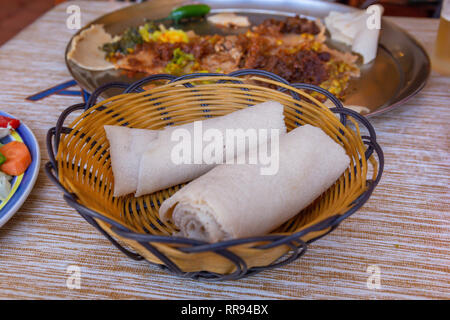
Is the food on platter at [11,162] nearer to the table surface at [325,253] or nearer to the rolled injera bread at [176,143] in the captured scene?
the table surface at [325,253]

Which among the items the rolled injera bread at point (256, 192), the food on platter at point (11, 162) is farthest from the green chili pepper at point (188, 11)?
the rolled injera bread at point (256, 192)

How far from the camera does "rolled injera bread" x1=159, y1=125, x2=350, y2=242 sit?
2.31ft

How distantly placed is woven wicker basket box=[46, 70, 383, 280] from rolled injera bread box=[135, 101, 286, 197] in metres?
0.05

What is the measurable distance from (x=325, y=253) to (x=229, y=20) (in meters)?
1.44

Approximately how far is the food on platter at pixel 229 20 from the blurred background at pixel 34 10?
5.07ft

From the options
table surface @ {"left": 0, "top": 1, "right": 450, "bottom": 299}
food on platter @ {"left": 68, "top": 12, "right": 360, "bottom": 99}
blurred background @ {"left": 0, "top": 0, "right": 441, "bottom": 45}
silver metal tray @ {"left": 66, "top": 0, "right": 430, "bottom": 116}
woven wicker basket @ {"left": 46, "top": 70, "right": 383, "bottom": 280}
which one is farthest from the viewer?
blurred background @ {"left": 0, "top": 0, "right": 441, "bottom": 45}

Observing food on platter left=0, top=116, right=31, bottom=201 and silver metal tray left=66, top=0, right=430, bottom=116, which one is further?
silver metal tray left=66, top=0, right=430, bottom=116

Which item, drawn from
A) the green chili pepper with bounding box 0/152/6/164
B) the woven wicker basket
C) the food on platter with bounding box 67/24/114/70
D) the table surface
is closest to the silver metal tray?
the food on platter with bounding box 67/24/114/70

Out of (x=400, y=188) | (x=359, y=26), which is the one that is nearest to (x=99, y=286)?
(x=400, y=188)

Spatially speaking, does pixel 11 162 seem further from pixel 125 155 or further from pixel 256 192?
pixel 256 192

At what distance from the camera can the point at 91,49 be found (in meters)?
1.68

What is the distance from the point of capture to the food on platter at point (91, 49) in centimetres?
158

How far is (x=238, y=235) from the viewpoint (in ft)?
2.30

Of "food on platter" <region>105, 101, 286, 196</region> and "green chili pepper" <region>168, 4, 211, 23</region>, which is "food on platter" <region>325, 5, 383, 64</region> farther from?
"food on platter" <region>105, 101, 286, 196</region>
